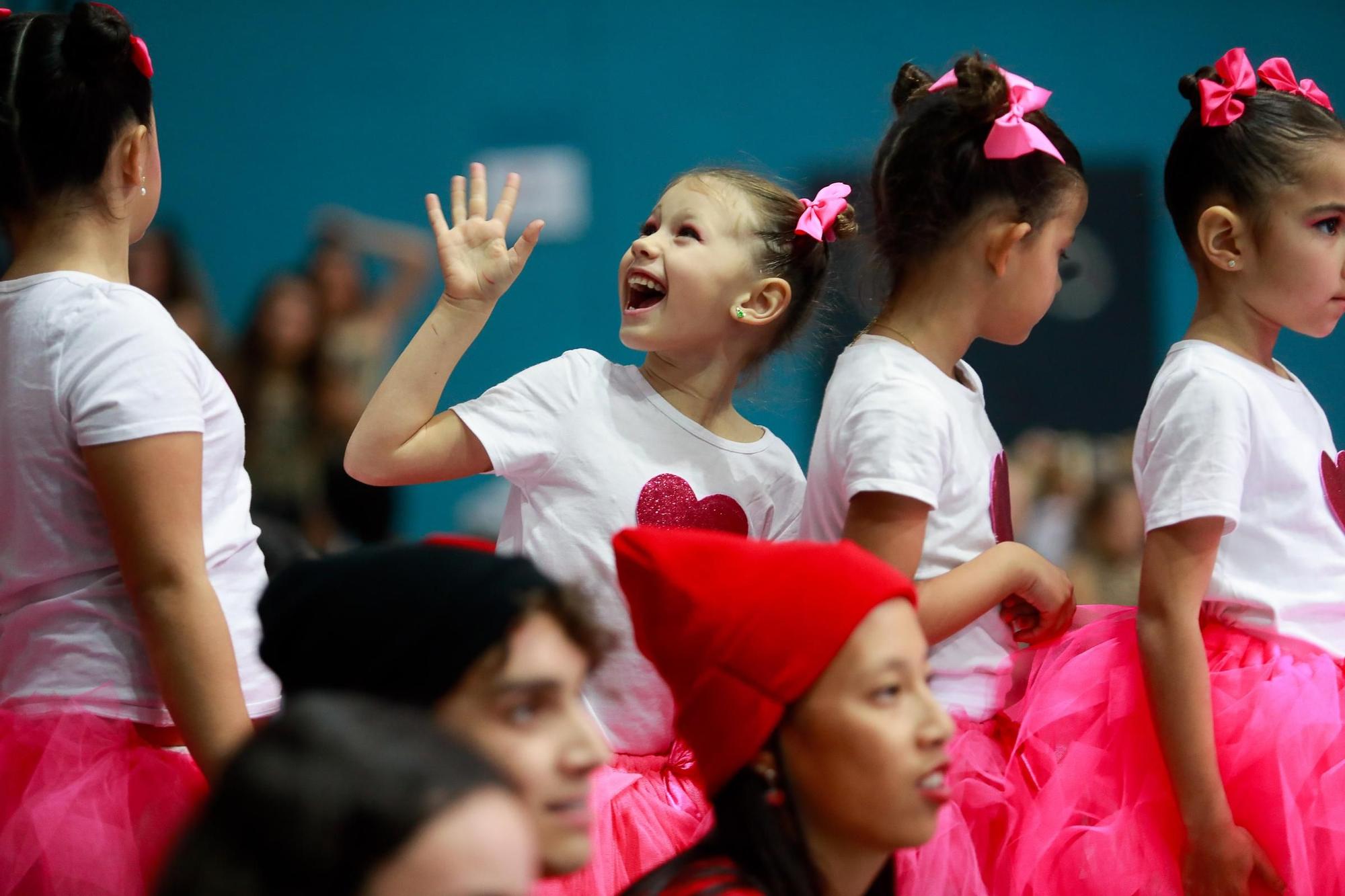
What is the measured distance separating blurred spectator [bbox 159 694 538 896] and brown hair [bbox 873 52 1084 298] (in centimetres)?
109

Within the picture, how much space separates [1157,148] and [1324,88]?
39 cm

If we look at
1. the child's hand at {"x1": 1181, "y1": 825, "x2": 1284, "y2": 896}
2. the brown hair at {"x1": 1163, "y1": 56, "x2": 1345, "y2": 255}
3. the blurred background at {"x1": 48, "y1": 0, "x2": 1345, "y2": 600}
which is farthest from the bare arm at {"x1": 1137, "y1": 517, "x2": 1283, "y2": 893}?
the blurred background at {"x1": 48, "y1": 0, "x2": 1345, "y2": 600}

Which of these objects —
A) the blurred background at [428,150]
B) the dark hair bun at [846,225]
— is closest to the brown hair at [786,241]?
the dark hair bun at [846,225]

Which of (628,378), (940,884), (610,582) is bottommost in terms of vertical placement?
(940,884)

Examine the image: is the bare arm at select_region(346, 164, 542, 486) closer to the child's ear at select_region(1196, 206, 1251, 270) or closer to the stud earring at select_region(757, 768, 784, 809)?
the stud earring at select_region(757, 768, 784, 809)

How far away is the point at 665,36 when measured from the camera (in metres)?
3.23

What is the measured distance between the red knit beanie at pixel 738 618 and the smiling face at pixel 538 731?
0.60ft

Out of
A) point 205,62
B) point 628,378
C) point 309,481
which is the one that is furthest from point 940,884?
point 205,62

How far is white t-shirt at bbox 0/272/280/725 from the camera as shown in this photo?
4.16 ft

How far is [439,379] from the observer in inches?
61.9

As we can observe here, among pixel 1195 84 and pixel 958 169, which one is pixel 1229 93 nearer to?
pixel 1195 84

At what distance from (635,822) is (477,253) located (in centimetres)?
65

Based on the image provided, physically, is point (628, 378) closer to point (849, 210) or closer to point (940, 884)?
point (849, 210)

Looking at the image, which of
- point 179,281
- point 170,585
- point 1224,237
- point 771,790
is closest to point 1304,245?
point 1224,237
